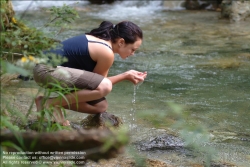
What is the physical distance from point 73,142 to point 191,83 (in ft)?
12.1

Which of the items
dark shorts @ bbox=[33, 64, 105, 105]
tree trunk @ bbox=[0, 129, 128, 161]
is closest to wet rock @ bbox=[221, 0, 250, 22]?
dark shorts @ bbox=[33, 64, 105, 105]

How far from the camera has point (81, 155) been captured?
7.20 ft

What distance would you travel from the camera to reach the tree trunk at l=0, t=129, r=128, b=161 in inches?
77.7

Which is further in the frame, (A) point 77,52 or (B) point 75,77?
(A) point 77,52

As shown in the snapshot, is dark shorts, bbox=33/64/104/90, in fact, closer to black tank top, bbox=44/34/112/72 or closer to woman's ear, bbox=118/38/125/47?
black tank top, bbox=44/34/112/72

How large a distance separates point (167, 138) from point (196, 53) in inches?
144

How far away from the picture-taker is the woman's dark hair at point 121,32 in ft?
11.4

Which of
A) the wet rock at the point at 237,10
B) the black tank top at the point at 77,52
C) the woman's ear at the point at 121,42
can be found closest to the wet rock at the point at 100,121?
the black tank top at the point at 77,52

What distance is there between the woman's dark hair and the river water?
63 centimetres

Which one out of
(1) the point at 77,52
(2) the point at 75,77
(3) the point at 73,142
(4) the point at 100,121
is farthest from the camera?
(4) the point at 100,121

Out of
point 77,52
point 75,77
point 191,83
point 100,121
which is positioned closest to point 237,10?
point 191,83

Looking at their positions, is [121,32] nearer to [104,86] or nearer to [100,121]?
[104,86]

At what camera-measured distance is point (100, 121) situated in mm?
3771

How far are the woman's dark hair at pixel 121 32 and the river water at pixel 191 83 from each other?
2.05ft
